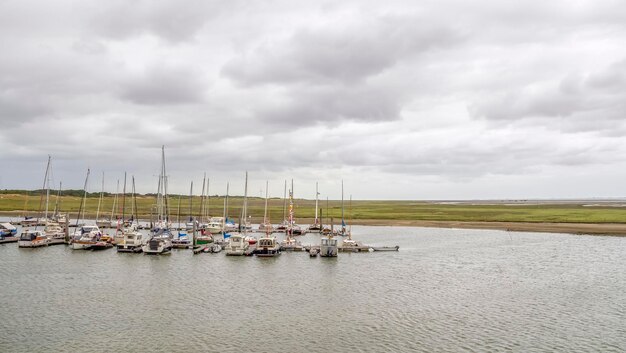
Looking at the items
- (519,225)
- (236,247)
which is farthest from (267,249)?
(519,225)

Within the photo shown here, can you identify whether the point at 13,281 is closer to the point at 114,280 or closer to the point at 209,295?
the point at 114,280

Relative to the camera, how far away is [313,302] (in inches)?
1848

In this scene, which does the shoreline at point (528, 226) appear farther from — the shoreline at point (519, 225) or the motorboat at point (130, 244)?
the motorboat at point (130, 244)

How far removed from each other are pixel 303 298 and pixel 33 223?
10597cm

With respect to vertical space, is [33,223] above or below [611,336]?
above

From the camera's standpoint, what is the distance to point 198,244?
299 ft

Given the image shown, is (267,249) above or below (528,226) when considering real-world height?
below

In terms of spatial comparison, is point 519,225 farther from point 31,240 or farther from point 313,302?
point 31,240

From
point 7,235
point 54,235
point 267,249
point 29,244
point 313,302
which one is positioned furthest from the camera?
point 7,235

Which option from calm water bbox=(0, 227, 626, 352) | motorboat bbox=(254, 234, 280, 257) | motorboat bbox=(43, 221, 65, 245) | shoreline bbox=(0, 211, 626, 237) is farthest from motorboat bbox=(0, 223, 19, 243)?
shoreline bbox=(0, 211, 626, 237)

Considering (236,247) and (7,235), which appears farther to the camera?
(7,235)

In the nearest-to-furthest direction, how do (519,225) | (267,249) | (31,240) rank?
1. (267,249)
2. (31,240)
3. (519,225)

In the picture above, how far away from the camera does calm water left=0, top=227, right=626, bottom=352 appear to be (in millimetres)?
→ 35062

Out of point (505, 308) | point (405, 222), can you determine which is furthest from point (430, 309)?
point (405, 222)
